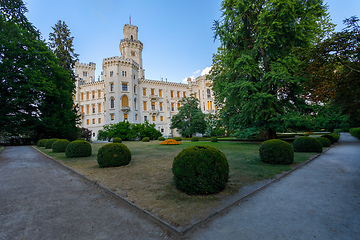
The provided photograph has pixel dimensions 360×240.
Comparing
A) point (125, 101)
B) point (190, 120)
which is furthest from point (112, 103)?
point (190, 120)

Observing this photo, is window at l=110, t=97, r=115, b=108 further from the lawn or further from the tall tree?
the lawn

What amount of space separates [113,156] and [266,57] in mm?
17610

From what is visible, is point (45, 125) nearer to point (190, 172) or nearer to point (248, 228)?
point (190, 172)

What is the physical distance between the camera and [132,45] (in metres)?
51.7

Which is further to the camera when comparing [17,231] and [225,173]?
[225,173]

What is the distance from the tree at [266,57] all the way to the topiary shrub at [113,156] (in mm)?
11828

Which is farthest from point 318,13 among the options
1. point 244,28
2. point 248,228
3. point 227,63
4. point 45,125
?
point 45,125

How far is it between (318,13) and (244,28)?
6228 mm

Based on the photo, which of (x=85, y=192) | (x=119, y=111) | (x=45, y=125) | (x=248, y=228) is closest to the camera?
(x=248, y=228)

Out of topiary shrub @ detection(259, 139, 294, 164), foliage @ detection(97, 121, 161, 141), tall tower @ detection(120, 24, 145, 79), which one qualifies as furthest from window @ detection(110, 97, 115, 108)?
topiary shrub @ detection(259, 139, 294, 164)

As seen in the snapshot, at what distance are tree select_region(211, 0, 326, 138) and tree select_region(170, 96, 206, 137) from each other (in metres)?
16.2

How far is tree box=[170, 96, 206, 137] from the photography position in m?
36.1

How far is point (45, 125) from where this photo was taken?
22844 mm

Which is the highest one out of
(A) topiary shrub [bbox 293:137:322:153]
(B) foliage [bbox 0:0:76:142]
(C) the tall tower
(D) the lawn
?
(C) the tall tower
